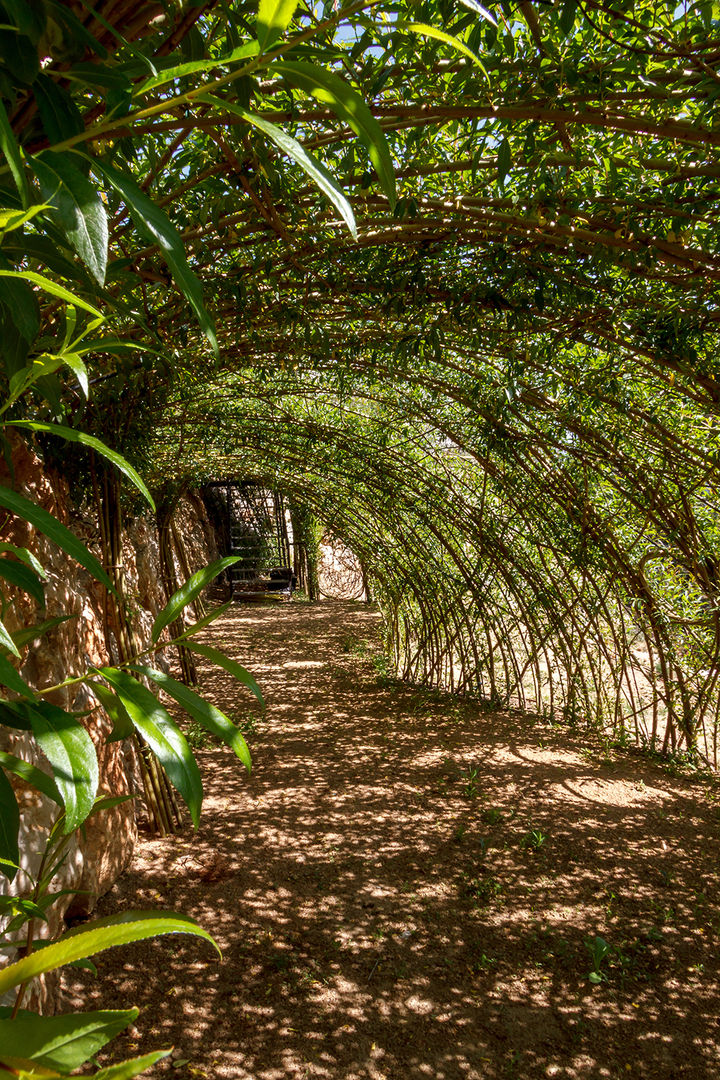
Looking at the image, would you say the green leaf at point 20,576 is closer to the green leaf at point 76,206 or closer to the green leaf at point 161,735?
the green leaf at point 161,735

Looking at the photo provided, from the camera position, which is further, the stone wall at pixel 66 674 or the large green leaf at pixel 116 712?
the stone wall at pixel 66 674

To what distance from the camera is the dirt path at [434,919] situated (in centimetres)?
225

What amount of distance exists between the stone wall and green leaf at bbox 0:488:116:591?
1378 millimetres

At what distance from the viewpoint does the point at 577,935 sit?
2.84m

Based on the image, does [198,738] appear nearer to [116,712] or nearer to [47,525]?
[116,712]

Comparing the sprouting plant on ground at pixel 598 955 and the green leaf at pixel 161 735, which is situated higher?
the green leaf at pixel 161 735

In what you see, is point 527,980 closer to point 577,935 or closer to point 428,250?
point 577,935

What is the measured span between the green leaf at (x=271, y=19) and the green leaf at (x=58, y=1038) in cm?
48

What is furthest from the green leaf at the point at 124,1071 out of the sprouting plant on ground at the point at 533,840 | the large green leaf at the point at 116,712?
the sprouting plant on ground at the point at 533,840

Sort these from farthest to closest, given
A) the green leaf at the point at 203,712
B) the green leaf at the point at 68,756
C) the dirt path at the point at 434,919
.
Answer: the dirt path at the point at 434,919, the green leaf at the point at 203,712, the green leaf at the point at 68,756

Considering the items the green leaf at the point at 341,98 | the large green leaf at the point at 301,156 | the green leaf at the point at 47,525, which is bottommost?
the green leaf at the point at 47,525

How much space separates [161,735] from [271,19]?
16.8 inches

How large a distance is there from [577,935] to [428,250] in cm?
283

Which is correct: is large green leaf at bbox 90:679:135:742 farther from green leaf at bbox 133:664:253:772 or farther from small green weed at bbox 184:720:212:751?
small green weed at bbox 184:720:212:751
